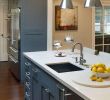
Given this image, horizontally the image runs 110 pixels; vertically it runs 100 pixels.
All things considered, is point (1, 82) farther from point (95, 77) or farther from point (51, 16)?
point (95, 77)

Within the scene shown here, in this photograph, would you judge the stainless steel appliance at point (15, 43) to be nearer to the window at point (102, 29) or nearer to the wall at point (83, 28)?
the wall at point (83, 28)

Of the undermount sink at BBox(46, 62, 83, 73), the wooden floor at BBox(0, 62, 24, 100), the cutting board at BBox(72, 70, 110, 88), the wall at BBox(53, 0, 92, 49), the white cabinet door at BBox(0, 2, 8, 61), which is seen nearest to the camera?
the cutting board at BBox(72, 70, 110, 88)

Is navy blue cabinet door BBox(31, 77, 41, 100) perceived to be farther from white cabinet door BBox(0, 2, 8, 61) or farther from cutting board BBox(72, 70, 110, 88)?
white cabinet door BBox(0, 2, 8, 61)

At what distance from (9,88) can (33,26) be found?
155cm

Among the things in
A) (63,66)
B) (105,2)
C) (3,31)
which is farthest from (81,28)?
(3,31)

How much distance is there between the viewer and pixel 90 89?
2.09 metres

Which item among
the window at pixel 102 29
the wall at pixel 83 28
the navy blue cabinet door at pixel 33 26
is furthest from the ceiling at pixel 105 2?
the navy blue cabinet door at pixel 33 26

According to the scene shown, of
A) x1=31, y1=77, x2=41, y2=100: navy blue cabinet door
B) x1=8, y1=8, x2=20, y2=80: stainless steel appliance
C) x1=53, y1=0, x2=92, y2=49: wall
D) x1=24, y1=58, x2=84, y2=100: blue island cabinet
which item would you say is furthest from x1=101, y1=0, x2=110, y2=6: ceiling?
x1=8, y1=8, x2=20, y2=80: stainless steel appliance

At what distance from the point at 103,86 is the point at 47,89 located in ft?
3.15

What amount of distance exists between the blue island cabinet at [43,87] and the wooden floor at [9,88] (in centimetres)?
90

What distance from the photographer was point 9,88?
554 cm

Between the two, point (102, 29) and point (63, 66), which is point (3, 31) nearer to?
point (102, 29)

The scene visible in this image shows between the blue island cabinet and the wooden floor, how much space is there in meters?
0.90

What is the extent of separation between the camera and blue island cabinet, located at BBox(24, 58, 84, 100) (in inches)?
93.7
